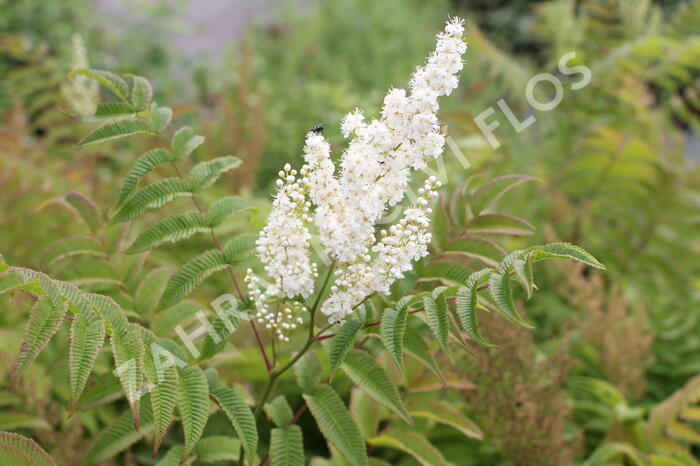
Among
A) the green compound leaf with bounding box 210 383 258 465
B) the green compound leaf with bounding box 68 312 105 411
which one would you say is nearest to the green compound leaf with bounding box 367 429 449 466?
the green compound leaf with bounding box 210 383 258 465

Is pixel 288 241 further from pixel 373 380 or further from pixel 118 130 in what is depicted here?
pixel 118 130

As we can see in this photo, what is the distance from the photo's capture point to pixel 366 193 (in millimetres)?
1161

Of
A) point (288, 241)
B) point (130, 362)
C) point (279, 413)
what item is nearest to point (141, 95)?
point (288, 241)

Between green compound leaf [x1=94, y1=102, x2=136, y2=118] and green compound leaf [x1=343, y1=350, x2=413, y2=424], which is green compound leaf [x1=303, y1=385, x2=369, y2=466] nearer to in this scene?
green compound leaf [x1=343, y1=350, x2=413, y2=424]

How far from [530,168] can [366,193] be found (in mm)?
2454

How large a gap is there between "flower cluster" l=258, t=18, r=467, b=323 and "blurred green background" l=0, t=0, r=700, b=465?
0.52 m

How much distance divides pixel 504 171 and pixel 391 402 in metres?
2.00

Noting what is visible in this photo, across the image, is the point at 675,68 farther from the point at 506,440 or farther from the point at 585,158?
the point at 506,440

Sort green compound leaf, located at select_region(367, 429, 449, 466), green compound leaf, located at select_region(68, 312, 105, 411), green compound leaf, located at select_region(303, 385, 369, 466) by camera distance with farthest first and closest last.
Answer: green compound leaf, located at select_region(367, 429, 449, 466)
green compound leaf, located at select_region(303, 385, 369, 466)
green compound leaf, located at select_region(68, 312, 105, 411)

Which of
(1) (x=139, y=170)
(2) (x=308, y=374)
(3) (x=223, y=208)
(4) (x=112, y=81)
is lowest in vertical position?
(2) (x=308, y=374)

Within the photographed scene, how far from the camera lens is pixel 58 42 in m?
5.58

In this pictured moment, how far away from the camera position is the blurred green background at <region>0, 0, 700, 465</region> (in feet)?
6.35

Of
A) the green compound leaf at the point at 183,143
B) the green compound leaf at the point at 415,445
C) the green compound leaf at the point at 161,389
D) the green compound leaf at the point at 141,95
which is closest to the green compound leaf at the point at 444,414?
the green compound leaf at the point at 415,445

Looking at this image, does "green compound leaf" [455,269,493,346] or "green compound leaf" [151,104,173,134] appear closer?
"green compound leaf" [455,269,493,346]
